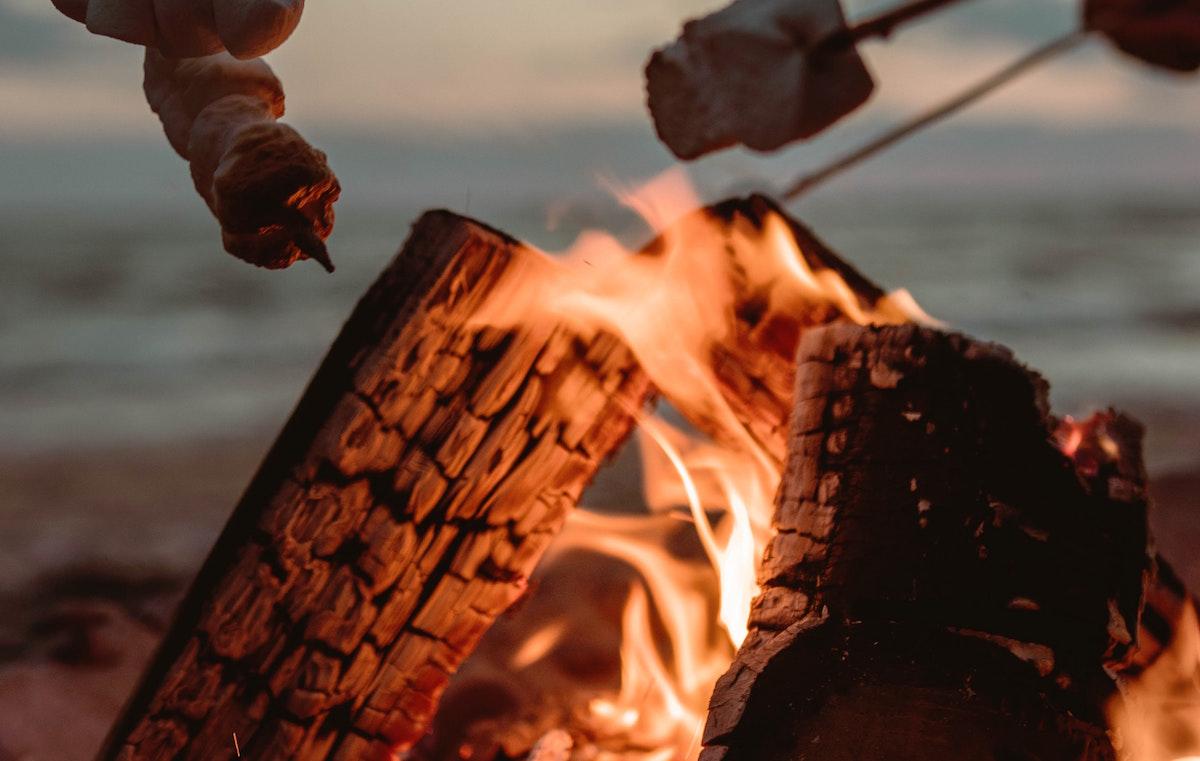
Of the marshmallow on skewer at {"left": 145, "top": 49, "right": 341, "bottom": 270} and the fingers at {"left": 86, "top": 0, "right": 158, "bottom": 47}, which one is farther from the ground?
Result: the fingers at {"left": 86, "top": 0, "right": 158, "bottom": 47}

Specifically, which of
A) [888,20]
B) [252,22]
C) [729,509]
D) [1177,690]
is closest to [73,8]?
[252,22]

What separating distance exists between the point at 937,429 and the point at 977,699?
0.43 m

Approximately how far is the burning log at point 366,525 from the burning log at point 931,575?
579 mm

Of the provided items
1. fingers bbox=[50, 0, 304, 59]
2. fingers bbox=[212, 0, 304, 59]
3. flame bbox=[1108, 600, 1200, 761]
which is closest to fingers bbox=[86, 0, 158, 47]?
fingers bbox=[50, 0, 304, 59]

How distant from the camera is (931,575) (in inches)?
61.3

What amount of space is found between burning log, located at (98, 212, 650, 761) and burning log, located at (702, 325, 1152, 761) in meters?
0.58

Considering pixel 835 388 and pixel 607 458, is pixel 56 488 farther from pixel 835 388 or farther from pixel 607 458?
pixel 835 388

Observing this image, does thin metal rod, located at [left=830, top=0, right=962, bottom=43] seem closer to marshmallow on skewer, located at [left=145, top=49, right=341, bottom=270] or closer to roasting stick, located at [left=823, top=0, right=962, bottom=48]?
roasting stick, located at [left=823, top=0, right=962, bottom=48]

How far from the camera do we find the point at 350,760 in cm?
193

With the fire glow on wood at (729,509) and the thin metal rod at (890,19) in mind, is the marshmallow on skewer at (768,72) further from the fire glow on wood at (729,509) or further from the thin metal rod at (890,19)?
the fire glow on wood at (729,509)

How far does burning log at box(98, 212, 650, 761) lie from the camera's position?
179 centimetres

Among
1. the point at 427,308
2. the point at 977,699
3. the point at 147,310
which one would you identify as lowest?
the point at 147,310

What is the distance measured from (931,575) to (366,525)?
3.30ft

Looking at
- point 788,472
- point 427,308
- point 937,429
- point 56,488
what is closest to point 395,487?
point 427,308
